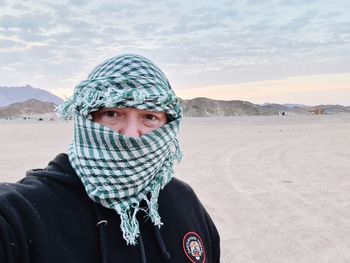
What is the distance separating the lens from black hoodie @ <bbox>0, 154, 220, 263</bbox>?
4.68 feet

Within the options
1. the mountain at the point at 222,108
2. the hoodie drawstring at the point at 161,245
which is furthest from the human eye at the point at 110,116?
the mountain at the point at 222,108

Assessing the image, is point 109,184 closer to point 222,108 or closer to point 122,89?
point 122,89

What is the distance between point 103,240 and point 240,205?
16.3ft

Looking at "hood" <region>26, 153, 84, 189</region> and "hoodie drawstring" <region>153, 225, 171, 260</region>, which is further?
"hoodie drawstring" <region>153, 225, 171, 260</region>

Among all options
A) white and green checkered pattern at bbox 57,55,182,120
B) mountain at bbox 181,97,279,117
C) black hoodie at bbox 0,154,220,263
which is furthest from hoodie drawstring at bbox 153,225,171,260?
mountain at bbox 181,97,279,117

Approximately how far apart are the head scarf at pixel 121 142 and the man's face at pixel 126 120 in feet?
0.11

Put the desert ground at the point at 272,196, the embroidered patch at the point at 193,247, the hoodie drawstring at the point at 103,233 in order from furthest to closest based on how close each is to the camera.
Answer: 1. the desert ground at the point at 272,196
2. the embroidered patch at the point at 193,247
3. the hoodie drawstring at the point at 103,233

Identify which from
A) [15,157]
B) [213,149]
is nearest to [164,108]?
[15,157]

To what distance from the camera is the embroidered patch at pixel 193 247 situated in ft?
6.08

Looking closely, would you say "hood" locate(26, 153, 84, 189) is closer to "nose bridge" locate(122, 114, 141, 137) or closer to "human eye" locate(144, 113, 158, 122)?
"nose bridge" locate(122, 114, 141, 137)

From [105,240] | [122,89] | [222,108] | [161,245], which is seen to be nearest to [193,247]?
[161,245]

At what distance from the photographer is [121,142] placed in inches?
65.9

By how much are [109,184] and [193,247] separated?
1.60ft

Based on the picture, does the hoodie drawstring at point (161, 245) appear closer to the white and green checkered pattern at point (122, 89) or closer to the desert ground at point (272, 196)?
the white and green checkered pattern at point (122, 89)
